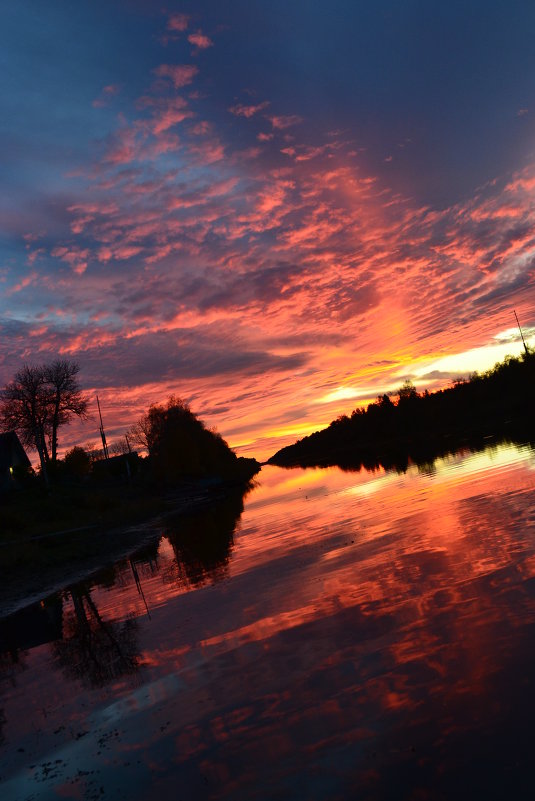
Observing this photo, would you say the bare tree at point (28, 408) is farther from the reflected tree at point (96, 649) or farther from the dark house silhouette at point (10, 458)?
the reflected tree at point (96, 649)

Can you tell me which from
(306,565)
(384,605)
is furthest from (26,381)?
(384,605)

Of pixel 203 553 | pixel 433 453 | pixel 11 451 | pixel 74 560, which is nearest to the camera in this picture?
pixel 203 553

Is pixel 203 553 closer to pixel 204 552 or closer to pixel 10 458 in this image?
pixel 204 552

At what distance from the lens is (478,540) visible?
11.9 metres

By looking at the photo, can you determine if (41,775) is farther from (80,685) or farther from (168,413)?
(168,413)

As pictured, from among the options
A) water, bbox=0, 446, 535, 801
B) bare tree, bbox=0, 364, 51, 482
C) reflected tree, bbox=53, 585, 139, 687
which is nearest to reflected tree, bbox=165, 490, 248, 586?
water, bbox=0, 446, 535, 801

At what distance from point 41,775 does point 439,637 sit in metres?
5.24

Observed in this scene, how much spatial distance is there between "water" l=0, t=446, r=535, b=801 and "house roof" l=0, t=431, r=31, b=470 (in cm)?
5940

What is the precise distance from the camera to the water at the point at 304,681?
5023mm

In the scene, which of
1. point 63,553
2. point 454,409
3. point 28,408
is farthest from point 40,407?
point 454,409

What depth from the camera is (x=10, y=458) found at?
7025 centimetres

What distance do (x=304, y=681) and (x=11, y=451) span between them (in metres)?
73.7

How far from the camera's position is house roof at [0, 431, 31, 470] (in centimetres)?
6822

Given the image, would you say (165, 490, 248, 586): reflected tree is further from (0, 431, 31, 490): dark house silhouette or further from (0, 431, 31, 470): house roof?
(0, 431, 31, 470): house roof
